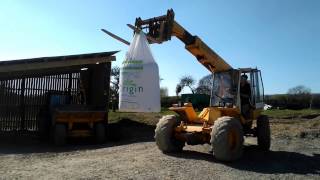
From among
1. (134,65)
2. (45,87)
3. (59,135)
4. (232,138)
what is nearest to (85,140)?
(59,135)

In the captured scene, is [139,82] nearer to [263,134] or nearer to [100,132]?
[263,134]

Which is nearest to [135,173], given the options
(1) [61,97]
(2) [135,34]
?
(2) [135,34]

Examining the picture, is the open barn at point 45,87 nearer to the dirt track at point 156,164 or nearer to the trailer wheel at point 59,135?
the trailer wheel at point 59,135

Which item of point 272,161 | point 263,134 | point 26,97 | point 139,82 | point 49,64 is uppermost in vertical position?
point 49,64

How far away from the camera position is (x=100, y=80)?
19.6 metres

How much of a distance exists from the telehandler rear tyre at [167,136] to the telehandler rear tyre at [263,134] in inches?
100

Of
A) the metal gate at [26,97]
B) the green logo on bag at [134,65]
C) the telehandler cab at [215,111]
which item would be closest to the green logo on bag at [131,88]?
the green logo on bag at [134,65]

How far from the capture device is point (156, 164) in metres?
10.2

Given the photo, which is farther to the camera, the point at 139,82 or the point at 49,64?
the point at 49,64

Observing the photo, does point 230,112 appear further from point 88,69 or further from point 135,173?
point 88,69

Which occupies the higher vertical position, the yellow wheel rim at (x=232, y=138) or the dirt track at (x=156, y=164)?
the yellow wheel rim at (x=232, y=138)

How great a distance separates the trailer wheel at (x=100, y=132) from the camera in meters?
17.0

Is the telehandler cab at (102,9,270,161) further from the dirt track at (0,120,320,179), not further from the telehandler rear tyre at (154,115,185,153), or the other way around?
the dirt track at (0,120,320,179)

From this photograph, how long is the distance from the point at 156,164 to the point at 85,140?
334 inches
